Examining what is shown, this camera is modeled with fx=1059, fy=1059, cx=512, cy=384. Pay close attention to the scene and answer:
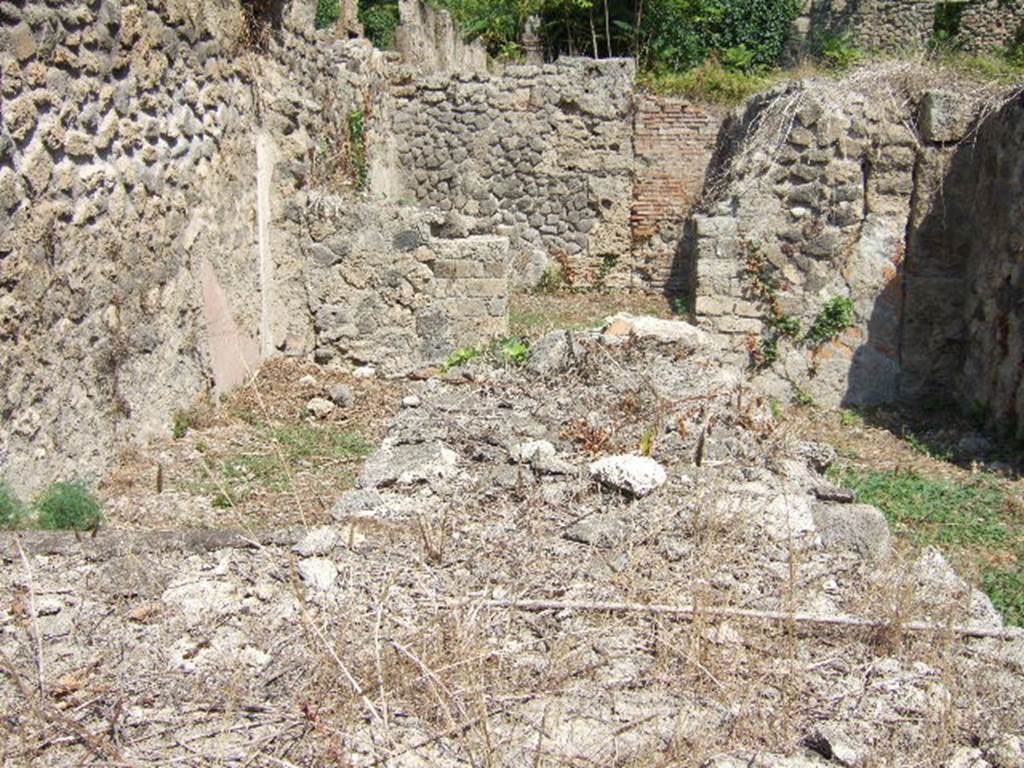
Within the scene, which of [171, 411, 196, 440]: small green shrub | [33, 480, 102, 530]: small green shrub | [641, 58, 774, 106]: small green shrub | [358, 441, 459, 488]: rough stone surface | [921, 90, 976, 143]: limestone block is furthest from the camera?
[641, 58, 774, 106]: small green shrub

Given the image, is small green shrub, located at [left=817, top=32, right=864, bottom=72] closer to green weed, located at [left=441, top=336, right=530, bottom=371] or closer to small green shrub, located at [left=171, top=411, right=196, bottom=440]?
green weed, located at [left=441, top=336, right=530, bottom=371]

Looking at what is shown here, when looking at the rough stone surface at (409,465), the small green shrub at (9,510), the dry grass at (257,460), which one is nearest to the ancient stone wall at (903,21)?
the dry grass at (257,460)

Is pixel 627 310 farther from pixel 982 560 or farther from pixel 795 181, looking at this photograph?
pixel 982 560

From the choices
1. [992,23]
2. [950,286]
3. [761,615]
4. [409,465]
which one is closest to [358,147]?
[950,286]

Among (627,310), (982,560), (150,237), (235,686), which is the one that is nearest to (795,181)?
(627,310)

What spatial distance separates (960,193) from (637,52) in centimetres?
746

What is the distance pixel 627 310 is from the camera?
12.2 m

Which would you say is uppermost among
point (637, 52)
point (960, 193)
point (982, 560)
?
point (637, 52)

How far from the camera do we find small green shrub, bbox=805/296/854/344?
9.12 m

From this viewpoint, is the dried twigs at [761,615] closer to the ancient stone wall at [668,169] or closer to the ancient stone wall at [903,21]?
the ancient stone wall at [668,169]

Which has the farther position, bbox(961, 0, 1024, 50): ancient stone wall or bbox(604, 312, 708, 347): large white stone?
bbox(961, 0, 1024, 50): ancient stone wall

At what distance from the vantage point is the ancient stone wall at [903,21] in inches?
774

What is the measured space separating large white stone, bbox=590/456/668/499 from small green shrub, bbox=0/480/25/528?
2386 millimetres

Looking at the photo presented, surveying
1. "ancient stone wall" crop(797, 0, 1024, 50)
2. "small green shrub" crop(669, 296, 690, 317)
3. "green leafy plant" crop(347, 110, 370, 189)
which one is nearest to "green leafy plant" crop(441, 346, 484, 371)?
"green leafy plant" crop(347, 110, 370, 189)
